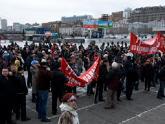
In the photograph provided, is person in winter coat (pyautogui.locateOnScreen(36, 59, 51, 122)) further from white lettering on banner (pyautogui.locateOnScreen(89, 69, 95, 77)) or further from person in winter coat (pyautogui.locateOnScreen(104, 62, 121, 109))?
person in winter coat (pyautogui.locateOnScreen(104, 62, 121, 109))

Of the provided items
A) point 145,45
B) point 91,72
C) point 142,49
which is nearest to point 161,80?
point 142,49

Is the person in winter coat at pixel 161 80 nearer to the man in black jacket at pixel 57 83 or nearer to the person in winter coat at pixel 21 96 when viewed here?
the man in black jacket at pixel 57 83

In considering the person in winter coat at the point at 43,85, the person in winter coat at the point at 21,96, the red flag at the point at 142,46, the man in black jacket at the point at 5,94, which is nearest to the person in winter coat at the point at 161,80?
the red flag at the point at 142,46

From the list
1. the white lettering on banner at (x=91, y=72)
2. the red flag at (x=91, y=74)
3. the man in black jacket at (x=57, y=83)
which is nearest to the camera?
the man in black jacket at (x=57, y=83)

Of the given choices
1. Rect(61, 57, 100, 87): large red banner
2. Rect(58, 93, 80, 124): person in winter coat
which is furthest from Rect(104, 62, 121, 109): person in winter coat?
Rect(58, 93, 80, 124): person in winter coat

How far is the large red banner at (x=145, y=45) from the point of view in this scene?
14634 millimetres

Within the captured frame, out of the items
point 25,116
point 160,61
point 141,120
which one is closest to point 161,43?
point 160,61

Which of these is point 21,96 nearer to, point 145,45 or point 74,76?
point 74,76

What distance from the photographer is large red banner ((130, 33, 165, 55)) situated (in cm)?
1463

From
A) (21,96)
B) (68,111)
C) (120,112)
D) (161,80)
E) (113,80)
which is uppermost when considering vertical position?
(68,111)

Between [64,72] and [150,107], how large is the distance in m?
3.76

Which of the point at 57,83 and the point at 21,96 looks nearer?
the point at 21,96

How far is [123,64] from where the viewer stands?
1312 centimetres

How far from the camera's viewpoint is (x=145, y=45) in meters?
15.3
